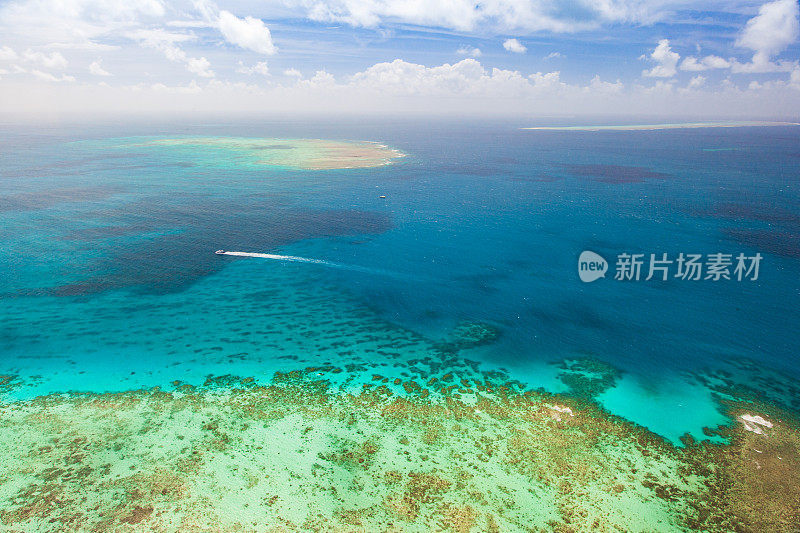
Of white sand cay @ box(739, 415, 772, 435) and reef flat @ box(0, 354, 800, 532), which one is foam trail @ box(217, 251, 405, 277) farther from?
white sand cay @ box(739, 415, 772, 435)

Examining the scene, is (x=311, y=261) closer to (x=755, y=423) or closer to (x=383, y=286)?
(x=383, y=286)

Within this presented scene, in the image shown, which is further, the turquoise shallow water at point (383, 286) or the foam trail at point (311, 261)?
the foam trail at point (311, 261)

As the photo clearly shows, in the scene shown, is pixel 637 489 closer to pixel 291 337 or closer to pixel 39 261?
pixel 291 337

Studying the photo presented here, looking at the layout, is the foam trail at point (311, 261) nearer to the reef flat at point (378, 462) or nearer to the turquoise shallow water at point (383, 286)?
the turquoise shallow water at point (383, 286)

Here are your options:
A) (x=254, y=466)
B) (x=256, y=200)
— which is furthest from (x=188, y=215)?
(x=254, y=466)
